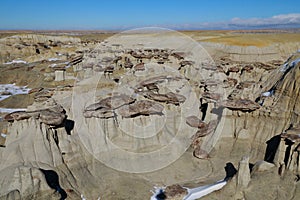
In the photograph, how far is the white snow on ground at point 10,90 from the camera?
30522 millimetres

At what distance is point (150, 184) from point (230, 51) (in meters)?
42.8

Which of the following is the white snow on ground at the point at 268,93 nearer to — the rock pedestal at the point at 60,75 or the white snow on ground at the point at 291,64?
the white snow on ground at the point at 291,64

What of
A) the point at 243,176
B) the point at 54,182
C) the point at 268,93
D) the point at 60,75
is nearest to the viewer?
the point at 54,182

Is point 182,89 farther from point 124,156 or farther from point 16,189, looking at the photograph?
point 16,189

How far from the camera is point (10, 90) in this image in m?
33.6

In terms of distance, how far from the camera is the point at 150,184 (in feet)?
41.4

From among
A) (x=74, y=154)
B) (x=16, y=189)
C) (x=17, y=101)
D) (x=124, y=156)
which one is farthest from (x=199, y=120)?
(x=17, y=101)

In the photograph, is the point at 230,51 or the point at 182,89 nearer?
the point at 182,89

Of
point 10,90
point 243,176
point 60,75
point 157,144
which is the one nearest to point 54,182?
point 157,144

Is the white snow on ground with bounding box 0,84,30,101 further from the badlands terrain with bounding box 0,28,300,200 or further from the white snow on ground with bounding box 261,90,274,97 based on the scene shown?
the white snow on ground with bounding box 261,90,274,97

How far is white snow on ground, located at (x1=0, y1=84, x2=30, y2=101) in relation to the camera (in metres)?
30.5

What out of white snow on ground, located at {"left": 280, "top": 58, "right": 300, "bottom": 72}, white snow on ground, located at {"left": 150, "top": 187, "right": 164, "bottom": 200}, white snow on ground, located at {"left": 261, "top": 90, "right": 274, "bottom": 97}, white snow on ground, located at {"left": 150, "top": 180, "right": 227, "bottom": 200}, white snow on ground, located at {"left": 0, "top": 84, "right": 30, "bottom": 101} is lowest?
white snow on ground, located at {"left": 0, "top": 84, "right": 30, "bottom": 101}

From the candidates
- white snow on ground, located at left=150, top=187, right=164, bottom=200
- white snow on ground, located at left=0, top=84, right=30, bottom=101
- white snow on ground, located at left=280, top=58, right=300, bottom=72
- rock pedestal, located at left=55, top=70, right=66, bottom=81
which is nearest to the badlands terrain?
white snow on ground, located at left=150, top=187, right=164, bottom=200

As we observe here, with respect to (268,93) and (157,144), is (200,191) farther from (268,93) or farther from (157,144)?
(268,93)
